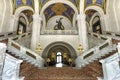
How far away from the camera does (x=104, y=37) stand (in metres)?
12.5

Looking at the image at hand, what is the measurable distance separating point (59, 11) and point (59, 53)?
18.8 feet

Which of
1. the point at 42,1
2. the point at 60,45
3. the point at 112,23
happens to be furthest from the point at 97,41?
the point at 42,1

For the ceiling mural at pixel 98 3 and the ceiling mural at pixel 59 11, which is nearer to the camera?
the ceiling mural at pixel 98 3

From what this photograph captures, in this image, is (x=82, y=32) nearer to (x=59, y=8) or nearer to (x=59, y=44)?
(x=59, y=44)

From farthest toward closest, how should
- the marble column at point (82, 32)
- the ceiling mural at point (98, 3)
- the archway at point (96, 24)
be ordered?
the archway at point (96, 24)
the ceiling mural at point (98, 3)
the marble column at point (82, 32)

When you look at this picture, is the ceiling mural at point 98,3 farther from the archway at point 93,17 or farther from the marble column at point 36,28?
the marble column at point 36,28

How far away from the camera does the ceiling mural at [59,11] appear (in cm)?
1751

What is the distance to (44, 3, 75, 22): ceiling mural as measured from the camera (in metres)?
17.5

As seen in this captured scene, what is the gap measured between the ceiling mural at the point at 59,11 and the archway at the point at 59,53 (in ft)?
15.9

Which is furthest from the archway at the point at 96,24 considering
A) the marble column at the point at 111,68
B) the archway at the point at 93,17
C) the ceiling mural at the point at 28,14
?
the marble column at the point at 111,68

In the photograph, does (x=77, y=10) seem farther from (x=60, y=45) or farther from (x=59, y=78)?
(x=59, y=78)

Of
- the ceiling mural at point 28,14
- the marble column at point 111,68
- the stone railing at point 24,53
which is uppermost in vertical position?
the ceiling mural at point 28,14

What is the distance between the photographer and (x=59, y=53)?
15789 mm

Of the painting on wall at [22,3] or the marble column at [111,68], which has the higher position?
the painting on wall at [22,3]
